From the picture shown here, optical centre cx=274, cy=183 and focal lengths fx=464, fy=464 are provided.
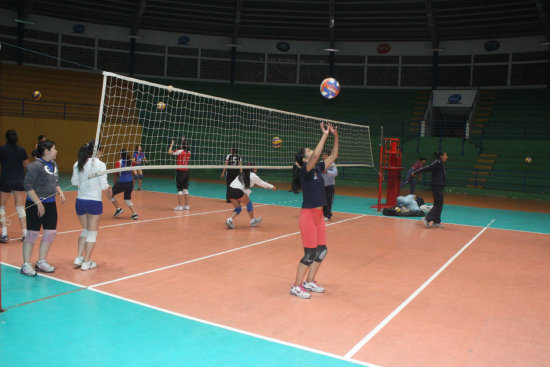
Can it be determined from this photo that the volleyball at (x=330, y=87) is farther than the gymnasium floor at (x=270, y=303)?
Yes

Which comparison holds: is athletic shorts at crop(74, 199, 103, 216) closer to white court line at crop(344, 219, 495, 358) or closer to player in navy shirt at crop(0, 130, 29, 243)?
player in navy shirt at crop(0, 130, 29, 243)

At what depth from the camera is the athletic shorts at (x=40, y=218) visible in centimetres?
621

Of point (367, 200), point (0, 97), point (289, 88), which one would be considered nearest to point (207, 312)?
point (367, 200)

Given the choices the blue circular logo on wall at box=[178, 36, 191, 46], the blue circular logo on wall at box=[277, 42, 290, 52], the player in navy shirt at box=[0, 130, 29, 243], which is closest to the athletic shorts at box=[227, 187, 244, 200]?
the player in navy shirt at box=[0, 130, 29, 243]

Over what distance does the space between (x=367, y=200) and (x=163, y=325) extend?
13.4 meters

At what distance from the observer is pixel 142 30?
1132 inches

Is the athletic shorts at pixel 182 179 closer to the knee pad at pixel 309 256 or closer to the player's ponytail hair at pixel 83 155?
the player's ponytail hair at pixel 83 155

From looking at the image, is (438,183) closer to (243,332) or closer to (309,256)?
(309,256)

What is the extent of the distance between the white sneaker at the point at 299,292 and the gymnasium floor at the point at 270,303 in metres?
0.09

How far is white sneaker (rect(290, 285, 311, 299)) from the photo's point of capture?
5.83 metres

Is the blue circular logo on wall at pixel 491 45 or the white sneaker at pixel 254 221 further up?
the blue circular logo on wall at pixel 491 45

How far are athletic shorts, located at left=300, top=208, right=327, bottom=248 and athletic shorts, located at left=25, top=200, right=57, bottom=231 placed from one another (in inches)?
136

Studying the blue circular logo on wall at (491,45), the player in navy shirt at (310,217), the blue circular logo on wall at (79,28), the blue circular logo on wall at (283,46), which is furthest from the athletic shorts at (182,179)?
the blue circular logo on wall at (491,45)

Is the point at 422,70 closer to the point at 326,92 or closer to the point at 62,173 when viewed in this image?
the point at 326,92
